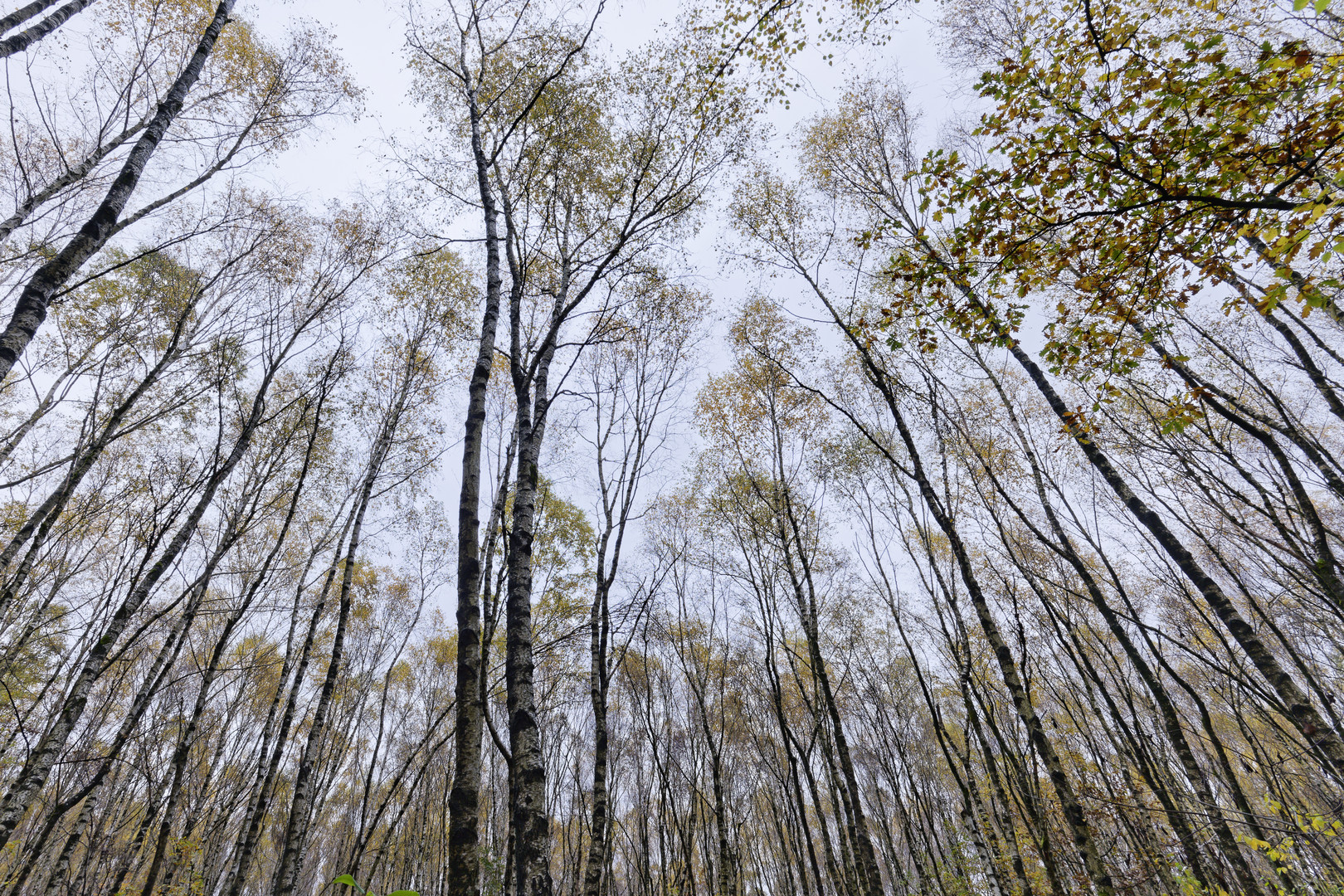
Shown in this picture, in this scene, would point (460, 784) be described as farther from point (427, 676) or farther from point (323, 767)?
point (427, 676)

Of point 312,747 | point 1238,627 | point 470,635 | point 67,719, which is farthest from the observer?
point 312,747

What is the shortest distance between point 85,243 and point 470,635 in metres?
4.71

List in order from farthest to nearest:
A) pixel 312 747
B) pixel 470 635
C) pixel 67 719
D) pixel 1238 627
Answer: pixel 312 747
pixel 1238 627
pixel 67 719
pixel 470 635

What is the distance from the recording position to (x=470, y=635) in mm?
3598

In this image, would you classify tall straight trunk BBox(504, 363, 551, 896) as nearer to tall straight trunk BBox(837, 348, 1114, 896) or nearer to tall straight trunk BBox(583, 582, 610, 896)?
tall straight trunk BBox(583, 582, 610, 896)

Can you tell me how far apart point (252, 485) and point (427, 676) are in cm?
1289

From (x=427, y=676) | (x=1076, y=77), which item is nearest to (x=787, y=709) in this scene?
(x=427, y=676)

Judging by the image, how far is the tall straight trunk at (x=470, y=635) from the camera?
2939 millimetres

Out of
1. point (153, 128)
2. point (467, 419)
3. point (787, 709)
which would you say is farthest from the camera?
point (787, 709)

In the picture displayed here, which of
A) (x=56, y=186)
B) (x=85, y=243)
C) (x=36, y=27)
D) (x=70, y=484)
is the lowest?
(x=70, y=484)

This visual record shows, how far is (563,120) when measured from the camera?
21.8 feet

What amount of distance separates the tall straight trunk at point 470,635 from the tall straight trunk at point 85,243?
3.05 meters

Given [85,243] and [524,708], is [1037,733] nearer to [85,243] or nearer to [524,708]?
[524,708]

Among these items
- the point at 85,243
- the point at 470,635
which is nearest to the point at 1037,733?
the point at 470,635
